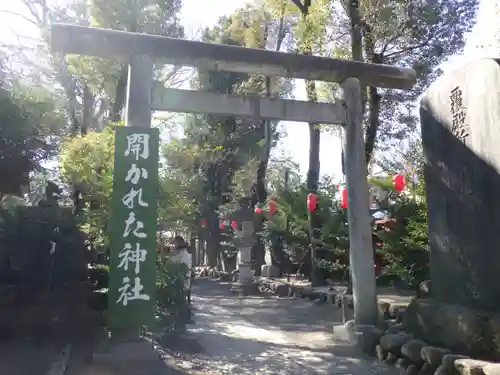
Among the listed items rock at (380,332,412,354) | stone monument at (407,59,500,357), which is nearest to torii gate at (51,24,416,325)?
rock at (380,332,412,354)

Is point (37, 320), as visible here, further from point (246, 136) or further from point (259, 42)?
point (246, 136)

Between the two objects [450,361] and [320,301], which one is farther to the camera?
[320,301]

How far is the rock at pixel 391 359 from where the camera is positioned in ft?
21.4

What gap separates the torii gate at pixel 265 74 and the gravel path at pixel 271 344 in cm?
105

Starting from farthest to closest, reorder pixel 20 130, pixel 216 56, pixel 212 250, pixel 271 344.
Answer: pixel 212 250 → pixel 271 344 → pixel 20 130 → pixel 216 56

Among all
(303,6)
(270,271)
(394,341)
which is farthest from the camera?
(270,271)

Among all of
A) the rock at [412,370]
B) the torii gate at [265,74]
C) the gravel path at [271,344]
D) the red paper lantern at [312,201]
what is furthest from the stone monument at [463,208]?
the red paper lantern at [312,201]

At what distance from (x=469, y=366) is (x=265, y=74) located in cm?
479

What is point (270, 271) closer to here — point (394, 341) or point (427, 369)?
point (394, 341)

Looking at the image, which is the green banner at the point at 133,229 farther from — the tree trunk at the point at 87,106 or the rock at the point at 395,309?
the tree trunk at the point at 87,106

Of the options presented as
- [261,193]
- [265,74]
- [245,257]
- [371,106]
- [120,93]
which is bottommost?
[245,257]

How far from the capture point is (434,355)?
549 centimetres

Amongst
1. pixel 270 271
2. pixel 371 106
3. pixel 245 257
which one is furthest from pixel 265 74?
pixel 270 271

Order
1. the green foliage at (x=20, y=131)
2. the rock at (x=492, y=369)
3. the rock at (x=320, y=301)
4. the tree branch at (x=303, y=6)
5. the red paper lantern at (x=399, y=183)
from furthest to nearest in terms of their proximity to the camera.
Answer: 1. the tree branch at (x=303, y=6)
2. the rock at (x=320, y=301)
3. the red paper lantern at (x=399, y=183)
4. the green foliage at (x=20, y=131)
5. the rock at (x=492, y=369)
